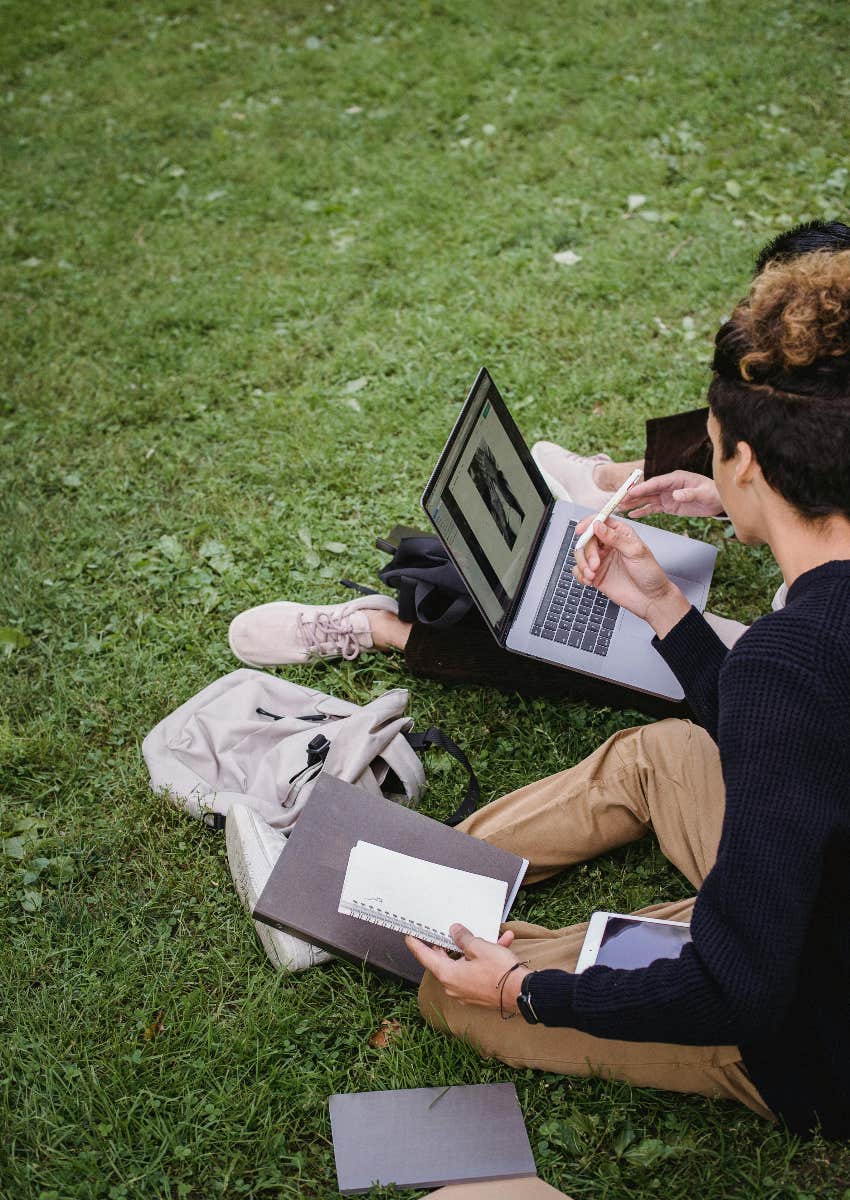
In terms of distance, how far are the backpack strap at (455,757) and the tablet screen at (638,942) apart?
0.68 metres

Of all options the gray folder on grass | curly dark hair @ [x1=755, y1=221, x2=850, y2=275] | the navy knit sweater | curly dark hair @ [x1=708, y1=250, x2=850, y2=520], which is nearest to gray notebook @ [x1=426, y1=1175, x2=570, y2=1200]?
the gray folder on grass

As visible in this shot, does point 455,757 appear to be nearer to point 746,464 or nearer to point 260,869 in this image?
point 260,869

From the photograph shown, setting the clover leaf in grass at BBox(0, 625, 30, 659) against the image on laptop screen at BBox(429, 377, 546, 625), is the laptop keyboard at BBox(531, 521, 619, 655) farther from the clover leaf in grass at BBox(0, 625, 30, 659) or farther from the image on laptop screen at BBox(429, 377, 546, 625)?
the clover leaf in grass at BBox(0, 625, 30, 659)

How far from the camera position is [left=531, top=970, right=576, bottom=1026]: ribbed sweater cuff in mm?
1945

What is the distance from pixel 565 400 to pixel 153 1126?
133 inches

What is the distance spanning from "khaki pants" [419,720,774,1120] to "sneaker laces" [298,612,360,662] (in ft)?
3.21

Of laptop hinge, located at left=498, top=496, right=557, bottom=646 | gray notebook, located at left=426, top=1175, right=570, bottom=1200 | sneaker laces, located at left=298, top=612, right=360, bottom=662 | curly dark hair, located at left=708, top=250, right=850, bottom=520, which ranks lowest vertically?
gray notebook, located at left=426, top=1175, right=570, bottom=1200

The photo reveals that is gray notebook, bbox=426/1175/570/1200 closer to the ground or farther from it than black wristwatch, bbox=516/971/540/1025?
closer to the ground

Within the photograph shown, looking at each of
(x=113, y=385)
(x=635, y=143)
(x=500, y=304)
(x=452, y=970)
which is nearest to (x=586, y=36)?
(x=635, y=143)

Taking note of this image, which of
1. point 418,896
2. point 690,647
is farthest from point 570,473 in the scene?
point 418,896

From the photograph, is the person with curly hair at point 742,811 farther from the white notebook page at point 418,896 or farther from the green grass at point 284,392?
the green grass at point 284,392

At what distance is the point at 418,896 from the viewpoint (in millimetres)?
2385

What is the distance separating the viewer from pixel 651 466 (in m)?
3.41

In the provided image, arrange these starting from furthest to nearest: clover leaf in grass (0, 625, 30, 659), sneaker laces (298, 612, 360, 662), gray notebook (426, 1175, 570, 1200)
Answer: clover leaf in grass (0, 625, 30, 659), sneaker laces (298, 612, 360, 662), gray notebook (426, 1175, 570, 1200)
